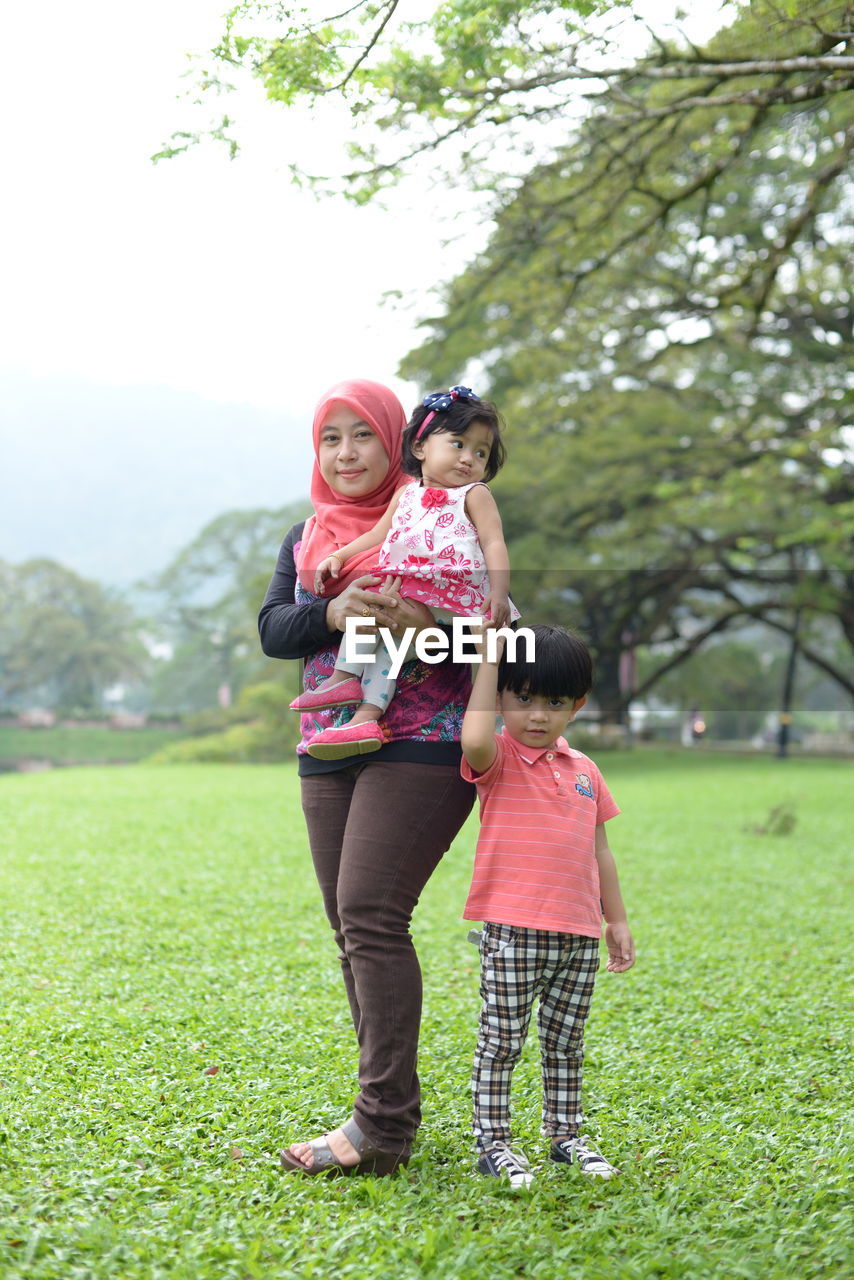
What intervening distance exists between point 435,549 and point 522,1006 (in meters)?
0.93

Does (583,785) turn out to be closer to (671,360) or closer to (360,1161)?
(360,1161)

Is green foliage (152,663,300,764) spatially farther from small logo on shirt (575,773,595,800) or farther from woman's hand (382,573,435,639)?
woman's hand (382,573,435,639)

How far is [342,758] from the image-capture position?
2.41 meters

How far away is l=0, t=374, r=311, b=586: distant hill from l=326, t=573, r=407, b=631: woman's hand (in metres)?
86.8

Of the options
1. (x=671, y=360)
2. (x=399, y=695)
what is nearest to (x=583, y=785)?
Answer: (x=399, y=695)

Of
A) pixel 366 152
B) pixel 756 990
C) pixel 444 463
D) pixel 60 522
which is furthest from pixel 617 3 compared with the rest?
pixel 60 522

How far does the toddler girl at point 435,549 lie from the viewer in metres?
2.30

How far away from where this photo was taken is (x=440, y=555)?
7.54 feet

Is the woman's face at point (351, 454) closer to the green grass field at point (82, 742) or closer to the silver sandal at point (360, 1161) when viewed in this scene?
the silver sandal at point (360, 1161)

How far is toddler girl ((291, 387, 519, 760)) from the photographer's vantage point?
7.55 feet

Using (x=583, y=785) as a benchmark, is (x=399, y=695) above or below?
above

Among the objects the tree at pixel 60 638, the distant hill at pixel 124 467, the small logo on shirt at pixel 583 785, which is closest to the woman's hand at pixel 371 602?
the small logo on shirt at pixel 583 785

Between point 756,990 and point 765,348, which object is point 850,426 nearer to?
point 765,348

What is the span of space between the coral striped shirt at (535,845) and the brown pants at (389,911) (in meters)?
0.10
